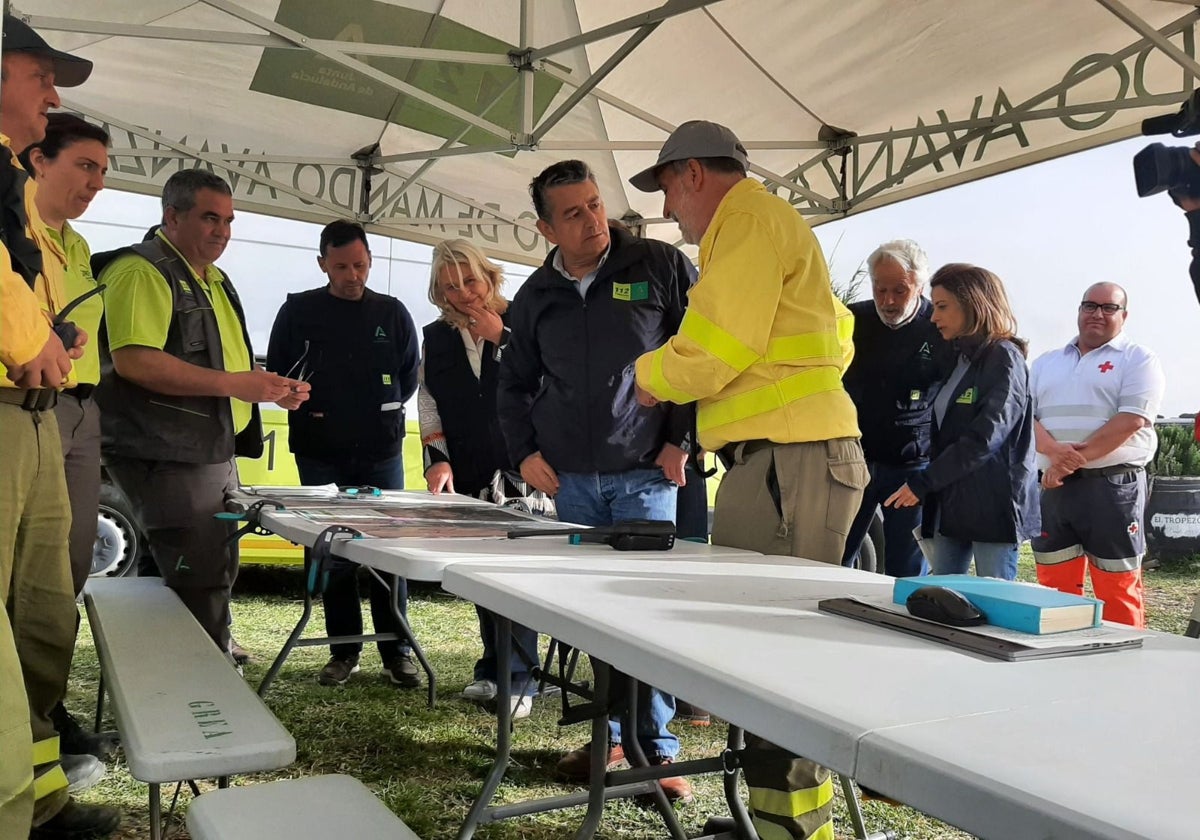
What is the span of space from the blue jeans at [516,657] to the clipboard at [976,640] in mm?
1827

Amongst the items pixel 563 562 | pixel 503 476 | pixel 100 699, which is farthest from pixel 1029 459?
pixel 100 699

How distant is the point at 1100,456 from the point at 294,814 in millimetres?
3330

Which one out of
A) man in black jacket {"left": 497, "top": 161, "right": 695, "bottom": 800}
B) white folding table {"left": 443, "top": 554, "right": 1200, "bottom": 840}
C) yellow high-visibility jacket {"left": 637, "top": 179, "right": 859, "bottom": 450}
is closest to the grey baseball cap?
yellow high-visibility jacket {"left": 637, "top": 179, "right": 859, "bottom": 450}

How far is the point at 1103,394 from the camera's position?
3.75 metres

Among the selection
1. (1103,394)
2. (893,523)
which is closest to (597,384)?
(893,523)

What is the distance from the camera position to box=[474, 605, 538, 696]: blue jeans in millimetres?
2928

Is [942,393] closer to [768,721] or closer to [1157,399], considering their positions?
[1157,399]

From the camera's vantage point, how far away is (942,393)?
3160 millimetres

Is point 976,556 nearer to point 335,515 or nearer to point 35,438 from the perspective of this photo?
point 335,515

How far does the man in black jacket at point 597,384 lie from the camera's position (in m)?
2.52

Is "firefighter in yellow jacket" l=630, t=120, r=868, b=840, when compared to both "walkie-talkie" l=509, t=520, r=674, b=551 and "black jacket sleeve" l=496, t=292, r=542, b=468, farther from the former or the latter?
"black jacket sleeve" l=496, t=292, r=542, b=468

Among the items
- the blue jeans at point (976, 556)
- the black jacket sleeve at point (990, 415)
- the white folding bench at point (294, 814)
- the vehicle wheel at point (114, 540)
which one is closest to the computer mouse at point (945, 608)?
the white folding bench at point (294, 814)

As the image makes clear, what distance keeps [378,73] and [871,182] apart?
2.58m

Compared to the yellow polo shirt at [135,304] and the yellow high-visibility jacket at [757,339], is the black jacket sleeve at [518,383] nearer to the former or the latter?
the yellow high-visibility jacket at [757,339]
